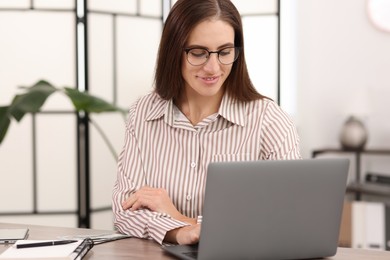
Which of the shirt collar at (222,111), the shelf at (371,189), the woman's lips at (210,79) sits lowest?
the shelf at (371,189)

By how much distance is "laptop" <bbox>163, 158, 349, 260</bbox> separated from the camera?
1.45 m

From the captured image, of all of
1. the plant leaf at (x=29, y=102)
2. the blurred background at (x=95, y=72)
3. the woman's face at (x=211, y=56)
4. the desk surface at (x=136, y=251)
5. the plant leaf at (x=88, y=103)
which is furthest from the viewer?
the blurred background at (x=95, y=72)

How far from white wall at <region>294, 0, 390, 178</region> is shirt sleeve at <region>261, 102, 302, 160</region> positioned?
254 centimetres

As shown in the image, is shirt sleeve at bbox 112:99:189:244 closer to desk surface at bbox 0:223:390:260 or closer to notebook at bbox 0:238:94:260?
desk surface at bbox 0:223:390:260

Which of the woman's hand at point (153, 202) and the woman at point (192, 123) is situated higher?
the woman at point (192, 123)

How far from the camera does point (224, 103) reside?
2053mm

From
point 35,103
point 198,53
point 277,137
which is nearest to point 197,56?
point 198,53

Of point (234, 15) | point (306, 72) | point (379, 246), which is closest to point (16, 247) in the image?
point (234, 15)

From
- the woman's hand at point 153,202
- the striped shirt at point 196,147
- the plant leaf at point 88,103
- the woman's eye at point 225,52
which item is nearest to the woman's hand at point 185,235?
the woman's hand at point 153,202

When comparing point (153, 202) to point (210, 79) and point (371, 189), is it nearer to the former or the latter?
point (210, 79)

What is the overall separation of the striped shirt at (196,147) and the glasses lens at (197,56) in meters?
0.18

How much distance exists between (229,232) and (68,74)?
2.57 metres

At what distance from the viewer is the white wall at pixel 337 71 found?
454 centimetres

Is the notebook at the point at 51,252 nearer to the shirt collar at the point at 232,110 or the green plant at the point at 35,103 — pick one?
the shirt collar at the point at 232,110
